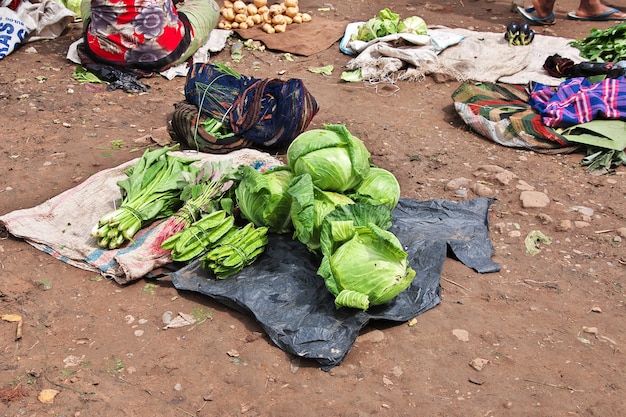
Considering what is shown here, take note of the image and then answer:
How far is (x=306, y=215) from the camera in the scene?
327 centimetres

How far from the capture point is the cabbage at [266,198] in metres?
3.45

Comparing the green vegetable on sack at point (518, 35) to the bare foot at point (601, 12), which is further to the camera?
the bare foot at point (601, 12)

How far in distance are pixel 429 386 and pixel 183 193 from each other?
1.80m

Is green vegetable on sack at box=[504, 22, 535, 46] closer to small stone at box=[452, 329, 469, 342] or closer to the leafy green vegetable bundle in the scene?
the leafy green vegetable bundle

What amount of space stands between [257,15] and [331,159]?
450 centimetres

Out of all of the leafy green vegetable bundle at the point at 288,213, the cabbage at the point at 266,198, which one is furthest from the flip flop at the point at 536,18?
the cabbage at the point at 266,198

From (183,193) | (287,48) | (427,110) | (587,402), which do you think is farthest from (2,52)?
(587,402)

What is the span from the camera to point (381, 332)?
3.12m

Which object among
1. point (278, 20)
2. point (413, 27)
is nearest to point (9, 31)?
point (278, 20)

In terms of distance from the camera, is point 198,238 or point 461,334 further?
point 198,238

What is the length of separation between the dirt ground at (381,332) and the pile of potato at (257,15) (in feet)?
9.43

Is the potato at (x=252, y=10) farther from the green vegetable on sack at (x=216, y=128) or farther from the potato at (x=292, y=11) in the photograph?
the green vegetable on sack at (x=216, y=128)

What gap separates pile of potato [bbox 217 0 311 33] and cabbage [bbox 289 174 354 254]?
4.36 metres

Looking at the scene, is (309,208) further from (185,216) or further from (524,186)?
(524,186)
